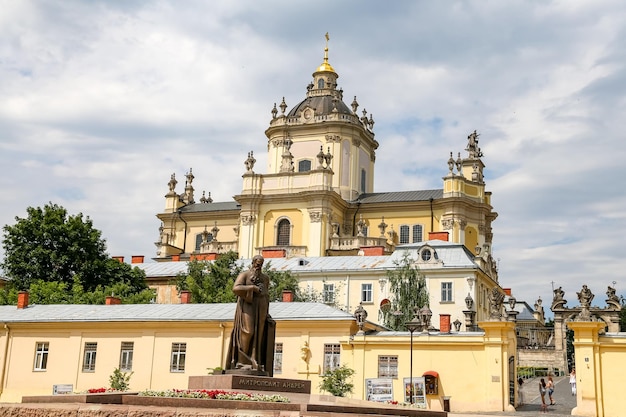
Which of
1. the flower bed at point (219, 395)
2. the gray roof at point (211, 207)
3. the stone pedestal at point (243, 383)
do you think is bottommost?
the flower bed at point (219, 395)

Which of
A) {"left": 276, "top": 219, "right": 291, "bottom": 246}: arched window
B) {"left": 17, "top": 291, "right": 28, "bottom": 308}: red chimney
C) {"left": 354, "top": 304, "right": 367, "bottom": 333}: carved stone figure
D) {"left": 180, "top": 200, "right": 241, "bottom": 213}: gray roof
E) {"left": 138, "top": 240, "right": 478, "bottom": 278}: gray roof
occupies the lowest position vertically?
{"left": 354, "top": 304, "right": 367, "bottom": 333}: carved stone figure

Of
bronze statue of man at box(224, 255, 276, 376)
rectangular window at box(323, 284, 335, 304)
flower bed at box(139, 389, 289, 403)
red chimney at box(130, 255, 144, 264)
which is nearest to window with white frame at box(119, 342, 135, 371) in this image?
rectangular window at box(323, 284, 335, 304)

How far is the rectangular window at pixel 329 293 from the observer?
167ft

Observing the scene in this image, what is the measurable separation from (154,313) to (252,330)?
67.1ft

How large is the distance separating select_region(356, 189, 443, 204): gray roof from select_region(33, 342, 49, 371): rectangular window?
38.8 meters

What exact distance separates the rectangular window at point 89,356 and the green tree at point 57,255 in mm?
18863

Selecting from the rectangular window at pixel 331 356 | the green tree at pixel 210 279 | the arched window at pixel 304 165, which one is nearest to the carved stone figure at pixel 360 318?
the rectangular window at pixel 331 356

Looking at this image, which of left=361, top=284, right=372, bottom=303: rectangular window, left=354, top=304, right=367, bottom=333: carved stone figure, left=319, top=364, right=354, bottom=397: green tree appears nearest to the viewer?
left=319, top=364, right=354, bottom=397: green tree

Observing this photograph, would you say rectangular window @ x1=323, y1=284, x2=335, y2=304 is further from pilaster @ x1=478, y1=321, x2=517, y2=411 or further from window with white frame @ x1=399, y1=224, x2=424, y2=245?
pilaster @ x1=478, y1=321, x2=517, y2=411

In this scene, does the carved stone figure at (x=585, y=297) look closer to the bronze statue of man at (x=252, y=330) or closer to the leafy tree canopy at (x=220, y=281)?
the bronze statue of man at (x=252, y=330)

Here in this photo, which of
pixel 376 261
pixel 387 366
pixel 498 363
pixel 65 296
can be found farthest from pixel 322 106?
pixel 498 363

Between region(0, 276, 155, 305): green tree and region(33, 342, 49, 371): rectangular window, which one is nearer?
region(33, 342, 49, 371): rectangular window

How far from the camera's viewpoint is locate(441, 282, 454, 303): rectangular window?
48844mm

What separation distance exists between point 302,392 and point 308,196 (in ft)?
164
